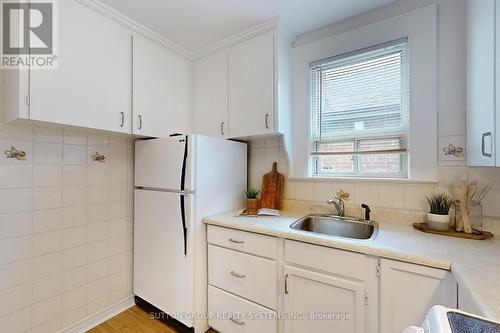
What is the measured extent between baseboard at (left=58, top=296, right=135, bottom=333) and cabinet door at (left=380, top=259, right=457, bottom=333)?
2.01 meters

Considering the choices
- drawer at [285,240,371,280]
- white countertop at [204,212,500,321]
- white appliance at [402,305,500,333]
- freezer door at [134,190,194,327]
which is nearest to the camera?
white appliance at [402,305,500,333]

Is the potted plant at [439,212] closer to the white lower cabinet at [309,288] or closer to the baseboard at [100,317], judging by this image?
the white lower cabinet at [309,288]

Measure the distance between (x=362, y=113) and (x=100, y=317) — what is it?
2.67 metres

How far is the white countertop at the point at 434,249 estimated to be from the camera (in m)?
0.74

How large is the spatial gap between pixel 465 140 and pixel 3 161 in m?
2.84

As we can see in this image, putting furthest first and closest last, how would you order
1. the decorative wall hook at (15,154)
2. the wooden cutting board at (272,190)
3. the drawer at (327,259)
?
the wooden cutting board at (272,190) → the decorative wall hook at (15,154) → the drawer at (327,259)

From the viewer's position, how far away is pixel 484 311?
616 millimetres

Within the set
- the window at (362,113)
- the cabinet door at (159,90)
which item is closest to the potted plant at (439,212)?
the window at (362,113)

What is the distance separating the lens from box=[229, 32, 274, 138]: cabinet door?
5.73 ft

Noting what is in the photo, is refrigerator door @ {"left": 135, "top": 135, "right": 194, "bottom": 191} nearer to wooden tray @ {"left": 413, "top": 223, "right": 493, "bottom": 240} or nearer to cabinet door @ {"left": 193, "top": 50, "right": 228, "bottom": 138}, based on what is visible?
cabinet door @ {"left": 193, "top": 50, "right": 228, "bottom": 138}

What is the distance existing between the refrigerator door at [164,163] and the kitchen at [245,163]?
2 centimetres

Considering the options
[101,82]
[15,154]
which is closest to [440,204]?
[101,82]

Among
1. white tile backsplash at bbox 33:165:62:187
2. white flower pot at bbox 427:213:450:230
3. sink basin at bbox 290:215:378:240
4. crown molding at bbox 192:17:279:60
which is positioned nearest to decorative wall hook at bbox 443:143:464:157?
white flower pot at bbox 427:213:450:230

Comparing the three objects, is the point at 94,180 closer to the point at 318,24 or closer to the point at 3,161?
the point at 3,161
